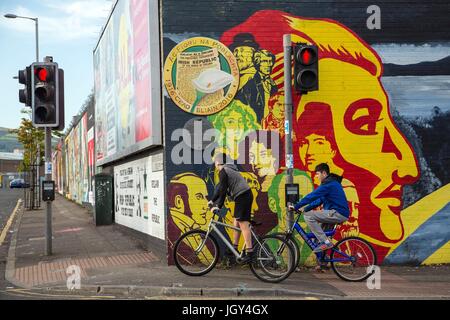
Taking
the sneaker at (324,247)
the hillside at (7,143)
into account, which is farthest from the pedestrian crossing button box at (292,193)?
the hillside at (7,143)

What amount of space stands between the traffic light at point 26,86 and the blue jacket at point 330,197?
20.1ft

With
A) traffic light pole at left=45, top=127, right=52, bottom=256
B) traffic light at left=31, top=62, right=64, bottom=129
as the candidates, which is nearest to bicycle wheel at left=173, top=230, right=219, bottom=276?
traffic light pole at left=45, top=127, right=52, bottom=256

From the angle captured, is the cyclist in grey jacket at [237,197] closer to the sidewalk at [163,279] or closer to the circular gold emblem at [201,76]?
the sidewalk at [163,279]

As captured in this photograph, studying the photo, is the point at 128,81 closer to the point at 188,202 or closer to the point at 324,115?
the point at 188,202

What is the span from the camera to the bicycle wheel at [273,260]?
8.86 meters

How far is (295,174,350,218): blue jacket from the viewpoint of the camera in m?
9.19

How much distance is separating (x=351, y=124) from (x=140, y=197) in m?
5.33

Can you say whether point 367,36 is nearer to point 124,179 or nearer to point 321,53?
point 321,53

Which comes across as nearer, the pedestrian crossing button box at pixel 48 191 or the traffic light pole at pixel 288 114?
the traffic light pole at pixel 288 114

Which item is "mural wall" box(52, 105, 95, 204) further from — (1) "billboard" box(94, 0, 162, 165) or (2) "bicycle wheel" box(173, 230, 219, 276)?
(2) "bicycle wheel" box(173, 230, 219, 276)

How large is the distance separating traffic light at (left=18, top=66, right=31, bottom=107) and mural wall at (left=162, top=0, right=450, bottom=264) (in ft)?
10.5

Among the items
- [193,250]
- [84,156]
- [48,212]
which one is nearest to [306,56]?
[193,250]
